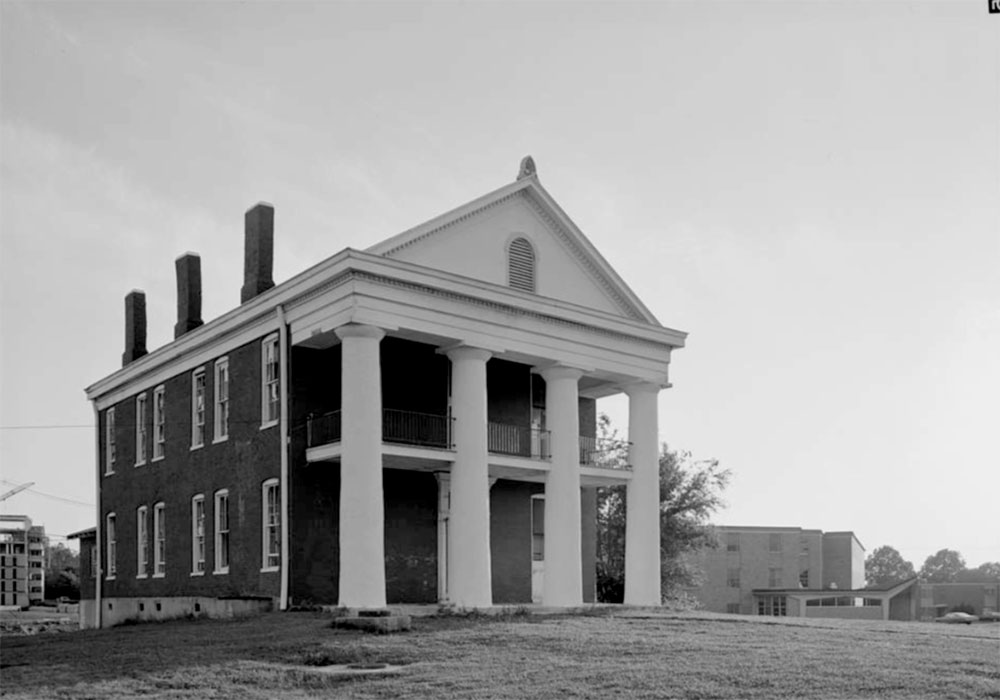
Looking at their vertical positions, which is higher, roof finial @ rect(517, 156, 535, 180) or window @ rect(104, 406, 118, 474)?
roof finial @ rect(517, 156, 535, 180)

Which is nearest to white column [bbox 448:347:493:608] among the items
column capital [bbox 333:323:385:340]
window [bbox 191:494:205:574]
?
column capital [bbox 333:323:385:340]

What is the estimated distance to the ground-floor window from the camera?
290 ft

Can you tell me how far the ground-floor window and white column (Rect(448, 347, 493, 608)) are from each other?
60626mm

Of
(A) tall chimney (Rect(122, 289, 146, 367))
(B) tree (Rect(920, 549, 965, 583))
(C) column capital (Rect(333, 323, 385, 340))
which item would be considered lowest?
(B) tree (Rect(920, 549, 965, 583))

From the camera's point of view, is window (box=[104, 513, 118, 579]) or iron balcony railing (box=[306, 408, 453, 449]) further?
window (box=[104, 513, 118, 579])

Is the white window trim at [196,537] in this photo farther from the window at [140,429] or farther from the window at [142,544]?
the window at [140,429]

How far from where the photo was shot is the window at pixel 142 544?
3956 centimetres

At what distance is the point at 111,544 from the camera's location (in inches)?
1676

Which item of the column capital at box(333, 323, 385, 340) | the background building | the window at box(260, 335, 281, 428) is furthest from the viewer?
the background building

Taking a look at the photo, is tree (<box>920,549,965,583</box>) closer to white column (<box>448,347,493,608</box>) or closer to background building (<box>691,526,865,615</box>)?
background building (<box>691,526,865,615</box>)

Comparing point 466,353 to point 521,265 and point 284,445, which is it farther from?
point 284,445

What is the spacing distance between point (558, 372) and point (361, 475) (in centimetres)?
721

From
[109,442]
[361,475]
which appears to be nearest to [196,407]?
[109,442]

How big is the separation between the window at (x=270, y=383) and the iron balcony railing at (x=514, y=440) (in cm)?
573
